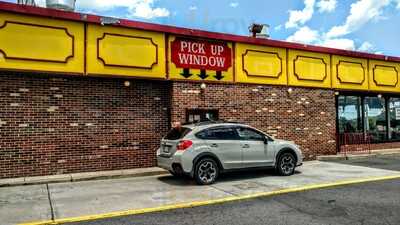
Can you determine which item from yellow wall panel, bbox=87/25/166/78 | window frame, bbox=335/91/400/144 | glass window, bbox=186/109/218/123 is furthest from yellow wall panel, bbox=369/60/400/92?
yellow wall panel, bbox=87/25/166/78

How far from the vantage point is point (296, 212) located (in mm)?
7578

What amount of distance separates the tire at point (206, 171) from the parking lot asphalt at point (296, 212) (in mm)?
2099

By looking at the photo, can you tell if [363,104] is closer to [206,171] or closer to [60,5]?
[206,171]

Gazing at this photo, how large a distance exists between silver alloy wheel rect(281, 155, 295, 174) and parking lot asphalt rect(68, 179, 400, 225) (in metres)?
2.63

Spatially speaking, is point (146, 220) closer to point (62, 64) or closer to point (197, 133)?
point (197, 133)

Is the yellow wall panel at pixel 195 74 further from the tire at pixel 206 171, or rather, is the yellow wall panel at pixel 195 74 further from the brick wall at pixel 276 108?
the tire at pixel 206 171

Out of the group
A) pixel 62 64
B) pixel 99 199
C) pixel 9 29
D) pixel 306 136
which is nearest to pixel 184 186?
pixel 99 199

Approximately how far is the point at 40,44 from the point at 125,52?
2524 mm

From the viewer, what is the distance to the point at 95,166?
1252cm

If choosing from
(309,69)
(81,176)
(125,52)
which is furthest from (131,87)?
(309,69)

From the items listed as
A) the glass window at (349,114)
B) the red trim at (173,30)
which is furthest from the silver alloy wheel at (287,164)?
the glass window at (349,114)

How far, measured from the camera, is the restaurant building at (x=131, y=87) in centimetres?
1149

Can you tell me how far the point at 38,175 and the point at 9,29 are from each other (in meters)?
4.17

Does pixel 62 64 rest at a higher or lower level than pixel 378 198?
higher
